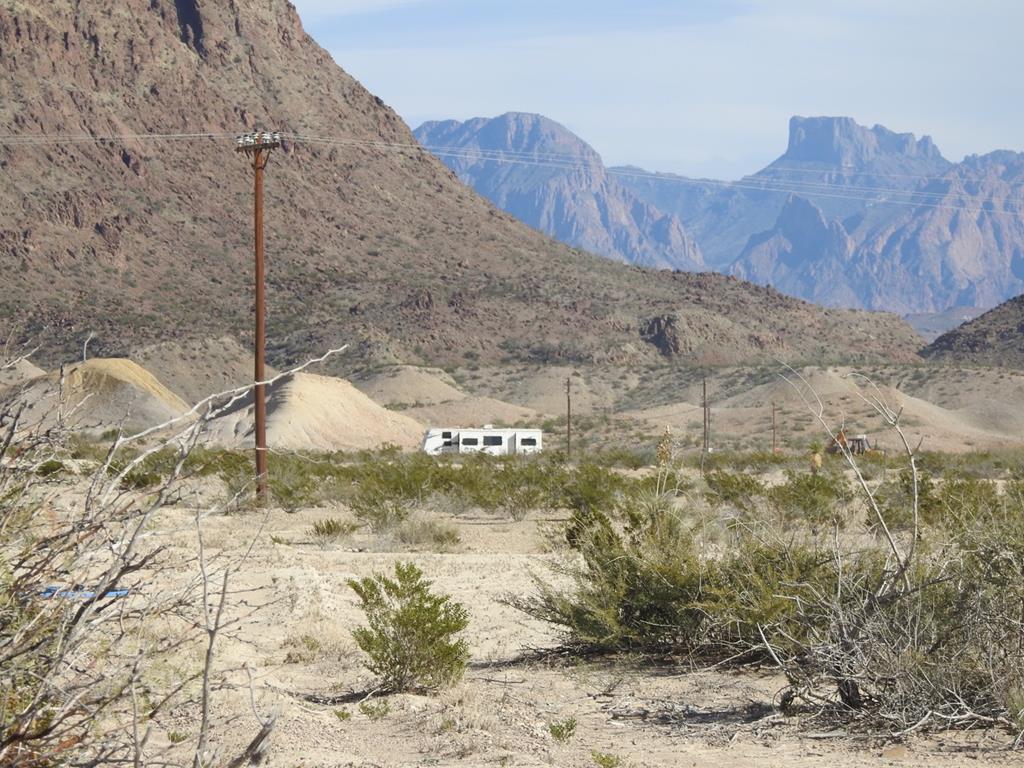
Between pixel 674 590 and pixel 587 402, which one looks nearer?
pixel 674 590

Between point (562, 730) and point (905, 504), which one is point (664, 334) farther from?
point (562, 730)

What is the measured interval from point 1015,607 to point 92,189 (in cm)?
9343

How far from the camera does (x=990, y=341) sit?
104 metres

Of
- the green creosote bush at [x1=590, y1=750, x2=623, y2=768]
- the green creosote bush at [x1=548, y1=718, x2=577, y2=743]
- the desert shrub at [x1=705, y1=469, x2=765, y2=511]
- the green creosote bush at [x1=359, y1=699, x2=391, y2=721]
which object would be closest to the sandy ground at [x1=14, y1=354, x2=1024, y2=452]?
the desert shrub at [x1=705, y1=469, x2=765, y2=511]

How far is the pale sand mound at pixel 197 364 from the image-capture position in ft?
262

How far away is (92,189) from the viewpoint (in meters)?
95.4

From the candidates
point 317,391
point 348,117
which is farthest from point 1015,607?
point 348,117

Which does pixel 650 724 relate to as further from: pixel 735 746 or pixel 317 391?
pixel 317 391

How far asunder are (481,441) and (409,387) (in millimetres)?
25872

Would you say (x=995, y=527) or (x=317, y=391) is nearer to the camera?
(x=995, y=527)

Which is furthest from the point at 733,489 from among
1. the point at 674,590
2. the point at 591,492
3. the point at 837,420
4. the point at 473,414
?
the point at 473,414

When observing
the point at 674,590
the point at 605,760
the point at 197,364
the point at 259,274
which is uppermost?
the point at 259,274

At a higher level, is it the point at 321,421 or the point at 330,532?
the point at 330,532

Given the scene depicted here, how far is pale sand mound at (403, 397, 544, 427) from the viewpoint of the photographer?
78625 mm
